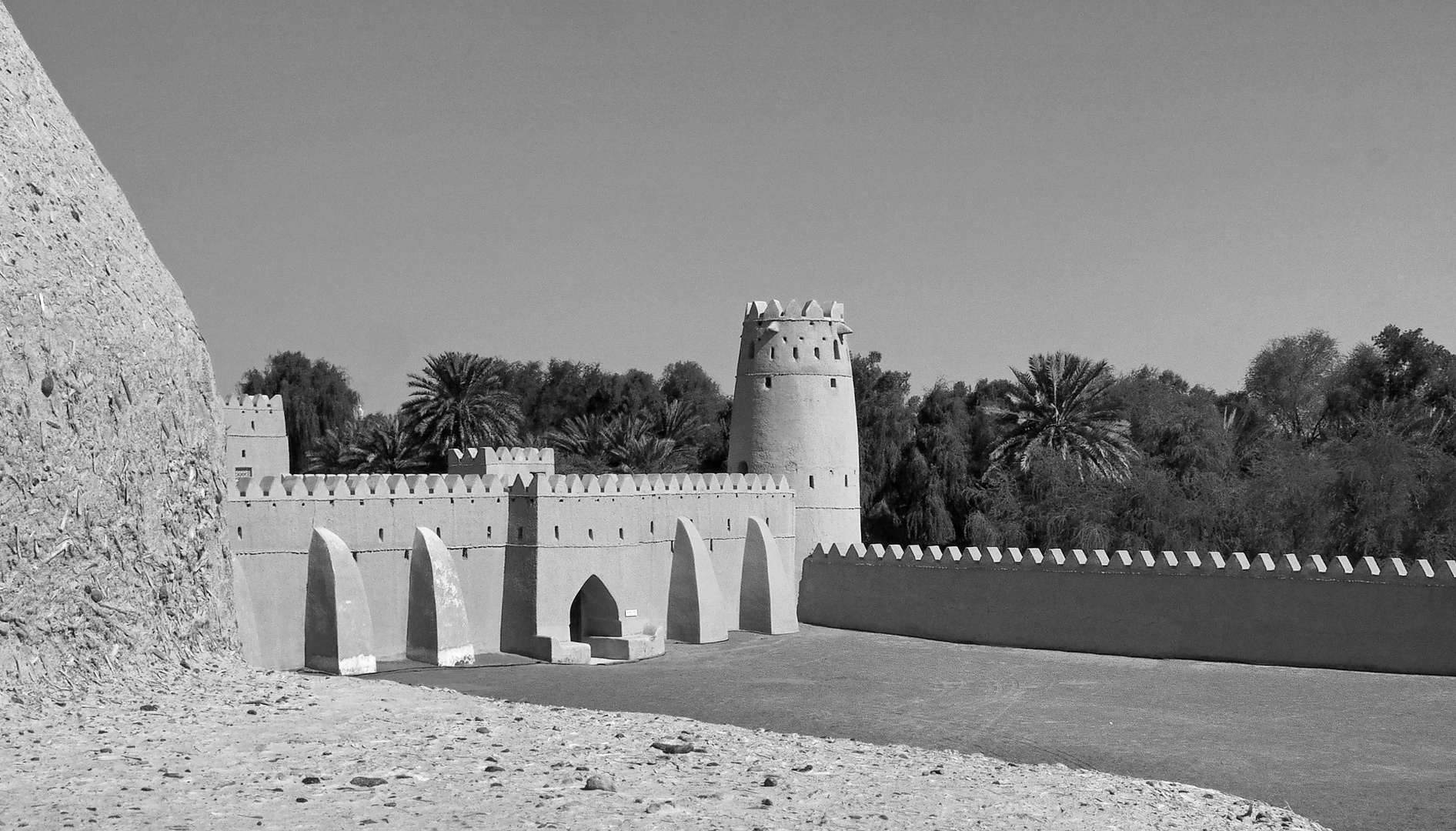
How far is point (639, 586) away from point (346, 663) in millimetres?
6879

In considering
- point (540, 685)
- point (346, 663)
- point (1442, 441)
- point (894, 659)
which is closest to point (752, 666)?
point (894, 659)

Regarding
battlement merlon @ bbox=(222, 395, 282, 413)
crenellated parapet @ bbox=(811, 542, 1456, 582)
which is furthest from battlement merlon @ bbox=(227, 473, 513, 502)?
crenellated parapet @ bbox=(811, 542, 1456, 582)

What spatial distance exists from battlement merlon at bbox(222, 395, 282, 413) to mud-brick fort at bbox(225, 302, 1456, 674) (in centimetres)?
8

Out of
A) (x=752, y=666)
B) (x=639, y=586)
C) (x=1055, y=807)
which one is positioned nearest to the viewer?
(x=1055, y=807)

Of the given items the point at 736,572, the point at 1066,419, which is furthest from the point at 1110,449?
the point at 736,572

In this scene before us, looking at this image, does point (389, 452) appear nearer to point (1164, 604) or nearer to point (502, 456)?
point (502, 456)

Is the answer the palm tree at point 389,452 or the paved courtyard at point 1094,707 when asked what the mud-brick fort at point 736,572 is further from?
the palm tree at point 389,452

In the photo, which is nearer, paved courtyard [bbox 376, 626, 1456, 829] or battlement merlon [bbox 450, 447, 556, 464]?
paved courtyard [bbox 376, 626, 1456, 829]

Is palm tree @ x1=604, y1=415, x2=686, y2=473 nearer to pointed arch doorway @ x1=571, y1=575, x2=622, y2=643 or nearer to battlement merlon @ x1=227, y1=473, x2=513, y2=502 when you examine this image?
pointed arch doorway @ x1=571, y1=575, x2=622, y2=643

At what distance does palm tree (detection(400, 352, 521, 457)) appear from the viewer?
4222cm

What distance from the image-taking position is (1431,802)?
1505 cm

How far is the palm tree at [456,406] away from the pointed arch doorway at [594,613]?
47.4 ft

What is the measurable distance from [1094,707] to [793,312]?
14.1 m

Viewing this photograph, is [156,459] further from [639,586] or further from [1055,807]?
[639,586]
